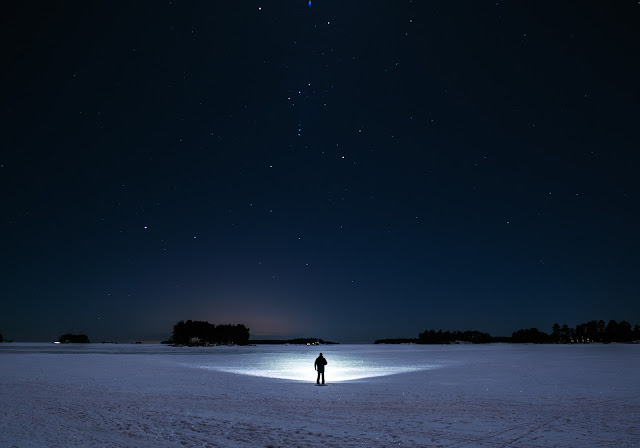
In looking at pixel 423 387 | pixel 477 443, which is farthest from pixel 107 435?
pixel 423 387

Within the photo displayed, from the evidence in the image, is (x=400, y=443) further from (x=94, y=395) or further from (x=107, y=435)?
(x=94, y=395)

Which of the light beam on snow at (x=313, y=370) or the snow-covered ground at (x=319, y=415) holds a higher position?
the snow-covered ground at (x=319, y=415)

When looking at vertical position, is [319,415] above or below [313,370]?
above

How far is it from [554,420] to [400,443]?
5.97m

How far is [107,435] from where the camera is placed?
12.9 meters

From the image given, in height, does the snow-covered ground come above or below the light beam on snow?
above

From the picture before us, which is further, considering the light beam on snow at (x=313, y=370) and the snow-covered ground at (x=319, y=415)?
the light beam on snow at (x=313, y=370)

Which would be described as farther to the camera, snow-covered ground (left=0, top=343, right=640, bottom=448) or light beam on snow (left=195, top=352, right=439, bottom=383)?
light beam on snow (left=195, top=352, right=439, bottom=383)

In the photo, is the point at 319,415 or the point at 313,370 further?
the point at 313,370

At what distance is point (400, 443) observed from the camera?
1183cm

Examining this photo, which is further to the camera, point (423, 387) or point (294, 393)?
point (423, 387)

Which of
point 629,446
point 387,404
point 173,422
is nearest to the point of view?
point 629,446

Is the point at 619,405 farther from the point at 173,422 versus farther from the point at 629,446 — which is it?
the point at 173,422

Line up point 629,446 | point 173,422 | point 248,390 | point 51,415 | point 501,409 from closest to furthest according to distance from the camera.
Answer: point 629,446, point 173,422, point 51,415, point 501,409, point 248,390
